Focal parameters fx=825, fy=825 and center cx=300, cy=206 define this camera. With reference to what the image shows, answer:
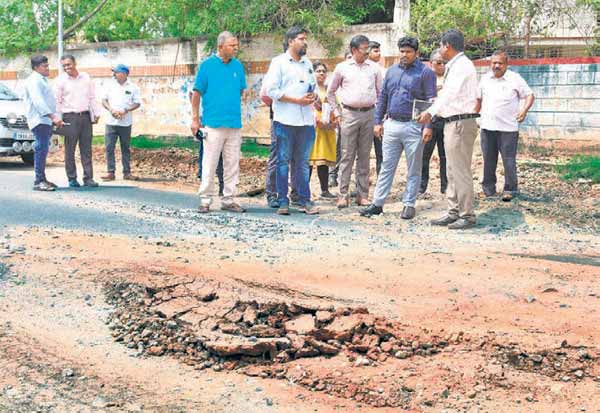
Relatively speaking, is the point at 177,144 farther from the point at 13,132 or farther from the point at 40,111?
the point at 40,111

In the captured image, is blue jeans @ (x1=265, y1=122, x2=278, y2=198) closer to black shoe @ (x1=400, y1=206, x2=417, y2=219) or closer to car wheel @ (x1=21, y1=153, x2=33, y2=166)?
black shoe @ (x1=400, y1=206, x2=417, y2=219)

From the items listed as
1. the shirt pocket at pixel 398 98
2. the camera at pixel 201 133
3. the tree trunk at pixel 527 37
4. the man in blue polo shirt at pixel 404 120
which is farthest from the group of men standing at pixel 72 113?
the tree trunk at pixel 527 37

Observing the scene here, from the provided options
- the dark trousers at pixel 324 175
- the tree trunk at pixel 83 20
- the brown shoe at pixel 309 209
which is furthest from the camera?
the tree trunk at pixel 83 20

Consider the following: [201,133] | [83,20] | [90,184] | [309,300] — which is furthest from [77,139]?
[83,20]

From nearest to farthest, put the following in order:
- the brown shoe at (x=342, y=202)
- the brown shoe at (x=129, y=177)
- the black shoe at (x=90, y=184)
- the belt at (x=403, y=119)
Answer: the belt at (x=403, y=119), the brown shoe at (x=342, y=202), the black shoe at (x=90, y=184), the brown shoe at (x=129, y=177)

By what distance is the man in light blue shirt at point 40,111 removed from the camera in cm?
1125

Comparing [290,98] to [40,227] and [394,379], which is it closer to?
[40,227]

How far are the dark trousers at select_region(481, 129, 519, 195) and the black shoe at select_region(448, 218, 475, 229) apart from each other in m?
1.74

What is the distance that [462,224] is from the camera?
8.74 meters

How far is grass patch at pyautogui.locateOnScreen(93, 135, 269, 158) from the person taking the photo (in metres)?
16.5

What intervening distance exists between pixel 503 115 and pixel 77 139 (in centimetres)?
602

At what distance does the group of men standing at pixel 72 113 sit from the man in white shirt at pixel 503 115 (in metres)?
5.56

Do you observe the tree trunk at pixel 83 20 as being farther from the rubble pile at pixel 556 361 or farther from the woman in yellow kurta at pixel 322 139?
the rubble pile at pixel 556 361

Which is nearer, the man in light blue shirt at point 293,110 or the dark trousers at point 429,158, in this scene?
the man in light blue shirt at point 293,110
